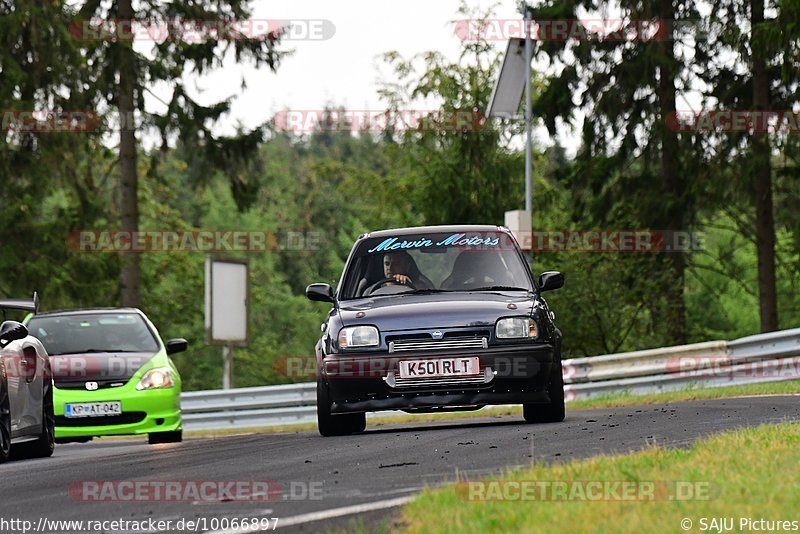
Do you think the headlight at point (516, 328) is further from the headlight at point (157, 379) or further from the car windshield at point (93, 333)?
the car windshield at point (93, 333)

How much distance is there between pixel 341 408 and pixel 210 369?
6433 cm

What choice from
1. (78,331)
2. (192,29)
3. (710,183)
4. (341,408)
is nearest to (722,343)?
(710,183)

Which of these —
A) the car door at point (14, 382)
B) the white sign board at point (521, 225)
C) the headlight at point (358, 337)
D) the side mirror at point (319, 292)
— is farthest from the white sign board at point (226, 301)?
the headlight at point (358, 337)

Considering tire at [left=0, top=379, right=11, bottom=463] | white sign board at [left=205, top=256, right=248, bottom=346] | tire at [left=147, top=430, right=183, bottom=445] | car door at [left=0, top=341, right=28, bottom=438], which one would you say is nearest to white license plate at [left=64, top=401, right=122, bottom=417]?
tire at [left=147, top=430, right=183, bottom=445]

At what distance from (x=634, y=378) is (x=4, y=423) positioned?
13425 mm

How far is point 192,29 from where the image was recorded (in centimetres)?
3328

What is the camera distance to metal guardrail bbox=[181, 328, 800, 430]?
855 inches

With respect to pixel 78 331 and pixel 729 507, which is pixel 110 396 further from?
pixel 729 507

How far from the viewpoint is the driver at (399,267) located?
44.9 ft

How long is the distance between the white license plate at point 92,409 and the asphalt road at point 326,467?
2847mm

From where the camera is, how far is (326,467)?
9.44 meters

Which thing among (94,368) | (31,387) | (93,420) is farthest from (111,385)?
(31,387)

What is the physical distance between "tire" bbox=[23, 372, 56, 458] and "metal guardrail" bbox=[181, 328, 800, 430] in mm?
11173

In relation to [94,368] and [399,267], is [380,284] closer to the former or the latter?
[399,267]
